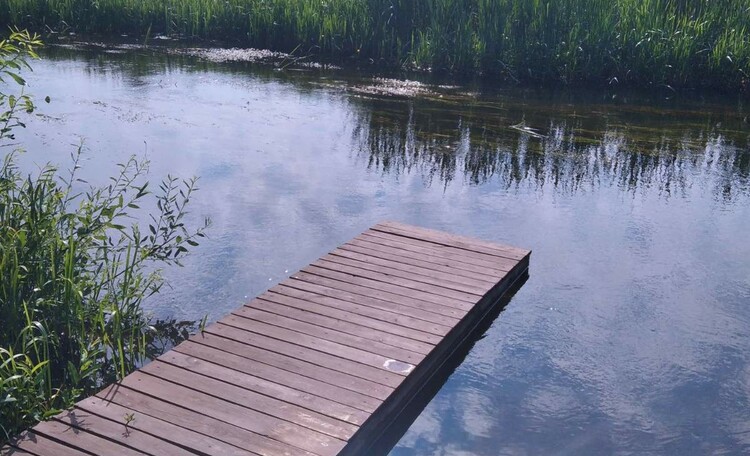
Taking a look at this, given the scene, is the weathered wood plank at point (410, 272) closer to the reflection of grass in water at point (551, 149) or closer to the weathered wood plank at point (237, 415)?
the weathered wood plank at point (237, 415)

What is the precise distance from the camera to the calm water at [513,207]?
3.74 meters

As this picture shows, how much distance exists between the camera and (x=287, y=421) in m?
3.04

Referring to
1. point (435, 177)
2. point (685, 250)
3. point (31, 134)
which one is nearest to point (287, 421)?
point (685, 250)

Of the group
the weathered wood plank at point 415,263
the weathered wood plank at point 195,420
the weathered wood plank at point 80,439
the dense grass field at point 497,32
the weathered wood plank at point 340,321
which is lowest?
the weathered wood plank at point 80,439

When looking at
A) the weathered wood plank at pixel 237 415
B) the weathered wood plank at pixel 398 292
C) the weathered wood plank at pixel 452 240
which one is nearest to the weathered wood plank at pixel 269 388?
the weathered wood plank at pixel 237 415

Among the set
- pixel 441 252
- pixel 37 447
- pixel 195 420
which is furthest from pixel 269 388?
pixel 441 252

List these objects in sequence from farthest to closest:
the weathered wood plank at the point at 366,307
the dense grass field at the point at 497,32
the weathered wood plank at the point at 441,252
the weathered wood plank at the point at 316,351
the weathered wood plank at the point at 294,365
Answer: the dense grass field at the point at 497,32
the weathered wood plank at the point at 441,252
the weathered wood plank at the point at 366,307
the weathered wood plank at the point at 316,351
the weathered wood plank at the point at 294,365

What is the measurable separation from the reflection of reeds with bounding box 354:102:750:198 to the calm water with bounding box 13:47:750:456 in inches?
1.1

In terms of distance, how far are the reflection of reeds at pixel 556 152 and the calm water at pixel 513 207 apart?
3 centimetres

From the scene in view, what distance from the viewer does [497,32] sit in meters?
10.3

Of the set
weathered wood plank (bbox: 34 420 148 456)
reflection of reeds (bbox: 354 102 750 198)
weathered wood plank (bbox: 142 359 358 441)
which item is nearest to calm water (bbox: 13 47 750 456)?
reflection of reeds (bbox: 354 102 750 198)

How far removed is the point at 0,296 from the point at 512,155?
4880mm

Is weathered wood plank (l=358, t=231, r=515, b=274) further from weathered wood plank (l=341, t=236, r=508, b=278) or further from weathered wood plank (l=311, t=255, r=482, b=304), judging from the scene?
weathered wood plank (l=311, t=255, r=482, b=304)

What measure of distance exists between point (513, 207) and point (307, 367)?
310 cm
